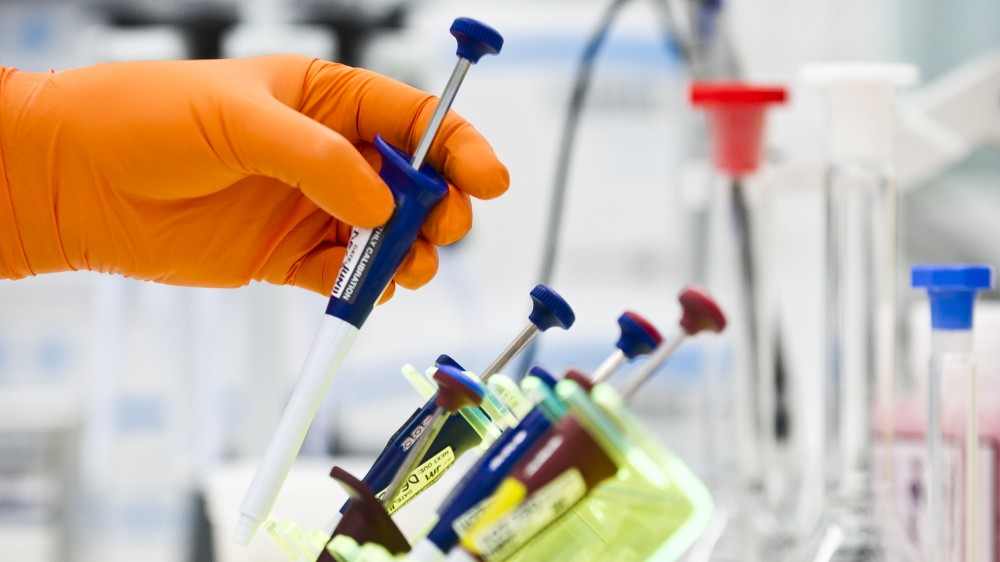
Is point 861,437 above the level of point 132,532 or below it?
above

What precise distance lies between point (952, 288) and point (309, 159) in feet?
1.23

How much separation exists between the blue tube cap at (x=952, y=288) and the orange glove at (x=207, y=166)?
0.83ft

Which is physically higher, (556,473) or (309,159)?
(309,159)

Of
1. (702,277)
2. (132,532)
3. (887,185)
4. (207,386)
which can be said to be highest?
(887,185)

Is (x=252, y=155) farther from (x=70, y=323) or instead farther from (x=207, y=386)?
(x=70, y=323)

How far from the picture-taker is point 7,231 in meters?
0.64

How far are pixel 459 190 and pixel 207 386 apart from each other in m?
0.81

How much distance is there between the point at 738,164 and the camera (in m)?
0.83

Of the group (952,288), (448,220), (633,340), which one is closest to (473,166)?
(448,220)

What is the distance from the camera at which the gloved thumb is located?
1.59 feet

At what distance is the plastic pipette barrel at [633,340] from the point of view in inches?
19.2

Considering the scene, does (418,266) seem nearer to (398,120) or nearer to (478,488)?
(398,120)

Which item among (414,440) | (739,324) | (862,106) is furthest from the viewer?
(739,324)

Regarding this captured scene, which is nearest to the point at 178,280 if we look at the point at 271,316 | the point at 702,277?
the point at 271,316
